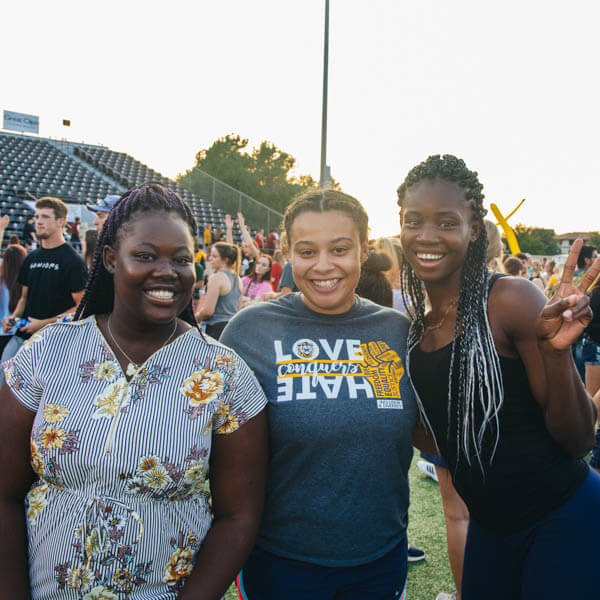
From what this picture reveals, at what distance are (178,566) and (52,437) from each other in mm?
543

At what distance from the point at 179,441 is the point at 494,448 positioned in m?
1.08

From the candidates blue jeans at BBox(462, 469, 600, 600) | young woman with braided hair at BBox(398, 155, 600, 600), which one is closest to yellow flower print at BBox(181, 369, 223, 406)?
young woman with braided hair at BBox(398, 155, 600, 600)

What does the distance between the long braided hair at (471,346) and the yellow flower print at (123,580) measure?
1162 millimetres

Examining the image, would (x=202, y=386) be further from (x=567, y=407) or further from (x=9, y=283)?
Result: (x=9, y=283)

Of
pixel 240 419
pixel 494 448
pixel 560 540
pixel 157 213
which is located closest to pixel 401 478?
pixel 494 448

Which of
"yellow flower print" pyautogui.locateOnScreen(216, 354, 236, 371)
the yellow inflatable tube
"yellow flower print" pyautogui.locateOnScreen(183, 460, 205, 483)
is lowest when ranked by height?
"yellow flower print" pyautogui.locateOnScreen(183, 460, 205, 483)

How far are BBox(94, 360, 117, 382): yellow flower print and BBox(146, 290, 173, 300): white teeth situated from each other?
0.81 ft

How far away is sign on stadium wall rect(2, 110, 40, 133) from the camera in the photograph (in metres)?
40.0

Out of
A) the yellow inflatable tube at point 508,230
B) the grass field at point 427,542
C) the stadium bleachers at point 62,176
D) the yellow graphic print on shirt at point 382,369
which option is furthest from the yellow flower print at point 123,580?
the stadium bleachers at point 62,176

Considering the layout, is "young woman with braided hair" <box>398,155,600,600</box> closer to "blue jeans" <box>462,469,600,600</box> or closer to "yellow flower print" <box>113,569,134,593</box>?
"blue jeans" <box>462,469,600,600</box>

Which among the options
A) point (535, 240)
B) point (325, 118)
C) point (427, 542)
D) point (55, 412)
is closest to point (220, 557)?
point (55, 412)

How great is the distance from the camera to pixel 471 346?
172 centimetres

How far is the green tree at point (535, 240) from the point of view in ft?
245

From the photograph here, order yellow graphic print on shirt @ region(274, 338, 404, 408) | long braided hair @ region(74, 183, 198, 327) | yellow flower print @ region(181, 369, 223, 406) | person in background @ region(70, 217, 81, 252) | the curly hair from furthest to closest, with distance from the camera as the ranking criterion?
person in background @ region(70, 217, 81, 252), the curly hair, yellow graphic print on shirt @ region(274, 338, 404, 408), long braided hair @ region(74, 183, 198, 327), yellow flower print @ region(181, 369, 223, 406)
